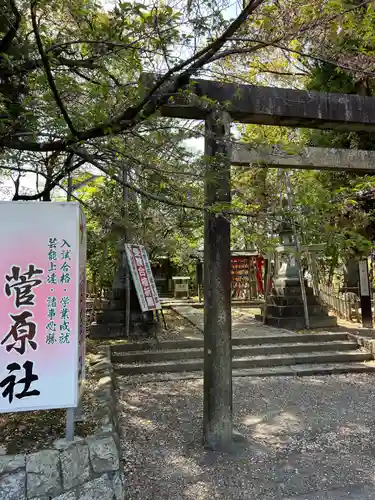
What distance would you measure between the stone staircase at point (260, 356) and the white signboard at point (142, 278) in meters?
0.77

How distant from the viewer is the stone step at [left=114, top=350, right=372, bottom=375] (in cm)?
638

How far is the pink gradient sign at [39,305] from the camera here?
2637 millimetres

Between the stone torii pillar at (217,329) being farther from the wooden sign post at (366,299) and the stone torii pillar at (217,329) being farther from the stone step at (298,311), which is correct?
the wooden sign post at (366,299)

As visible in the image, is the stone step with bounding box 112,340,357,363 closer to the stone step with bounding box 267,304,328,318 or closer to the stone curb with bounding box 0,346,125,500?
the stone step with bounding box 267,304,328,318

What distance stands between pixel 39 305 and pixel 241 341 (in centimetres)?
518

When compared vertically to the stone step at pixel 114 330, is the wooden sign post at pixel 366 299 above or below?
above

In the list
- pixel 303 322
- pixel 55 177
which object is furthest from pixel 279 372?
pixel 55 177

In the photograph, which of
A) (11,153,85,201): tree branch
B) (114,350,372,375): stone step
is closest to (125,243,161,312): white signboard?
(114,350,372,375): stone step

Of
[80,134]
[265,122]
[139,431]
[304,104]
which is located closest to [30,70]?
[80,134]

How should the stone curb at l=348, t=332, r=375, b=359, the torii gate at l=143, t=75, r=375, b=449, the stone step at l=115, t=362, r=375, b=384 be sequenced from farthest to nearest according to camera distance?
the stone curb at l=348, t=332, r=375, b=359 < the stone step at l=115, t=362, r=375, b=384 < the torii gate at l=143, t=75, r=375, b=449

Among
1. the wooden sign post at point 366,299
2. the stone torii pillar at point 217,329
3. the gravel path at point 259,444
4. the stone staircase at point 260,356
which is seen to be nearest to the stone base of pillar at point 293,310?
the wooden sign post at point 366,299

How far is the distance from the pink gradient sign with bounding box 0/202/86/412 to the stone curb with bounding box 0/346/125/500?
300 millimetres

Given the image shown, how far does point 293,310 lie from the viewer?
28.7ft

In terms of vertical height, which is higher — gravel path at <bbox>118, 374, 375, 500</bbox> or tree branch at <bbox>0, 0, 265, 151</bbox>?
tree branch at <bbox>0, 0, 265, 151</bbox>
